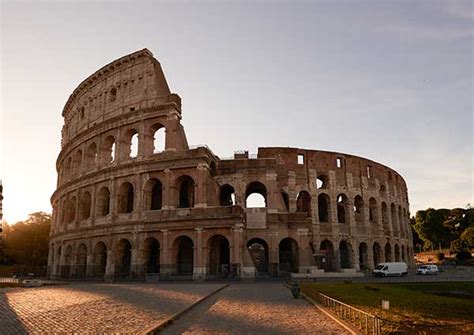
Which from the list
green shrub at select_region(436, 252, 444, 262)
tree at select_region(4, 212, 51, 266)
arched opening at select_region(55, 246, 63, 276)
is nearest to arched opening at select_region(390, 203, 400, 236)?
green shrub at select_region(436, 252, 444, 262)

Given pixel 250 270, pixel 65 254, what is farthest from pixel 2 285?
pixel 250 270

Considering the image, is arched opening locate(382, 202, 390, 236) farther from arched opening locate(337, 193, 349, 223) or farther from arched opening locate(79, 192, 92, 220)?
arched opening locate(79, 192, 92, 220)

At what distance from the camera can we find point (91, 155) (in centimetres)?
→ 3816

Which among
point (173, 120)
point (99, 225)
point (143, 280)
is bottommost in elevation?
point (143, 280)

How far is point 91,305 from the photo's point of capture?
13539mm

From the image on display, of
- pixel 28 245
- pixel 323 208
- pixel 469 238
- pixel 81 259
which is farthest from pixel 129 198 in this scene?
pixel 469 238

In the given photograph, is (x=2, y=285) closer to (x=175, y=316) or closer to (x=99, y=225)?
(x=99, y=225)

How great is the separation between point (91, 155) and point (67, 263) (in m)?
10.7

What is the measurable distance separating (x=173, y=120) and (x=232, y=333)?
25128 millimetres

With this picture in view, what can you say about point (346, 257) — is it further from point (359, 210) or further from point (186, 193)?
point (186, 193)

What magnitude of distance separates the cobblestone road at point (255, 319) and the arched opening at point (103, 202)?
22991 mm

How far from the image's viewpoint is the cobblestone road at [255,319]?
361 inches

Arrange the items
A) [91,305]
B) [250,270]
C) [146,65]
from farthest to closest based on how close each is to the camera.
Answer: [146,65] < [250,270] < [91,305]

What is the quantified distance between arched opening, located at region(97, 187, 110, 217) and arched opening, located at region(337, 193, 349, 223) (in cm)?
2346
